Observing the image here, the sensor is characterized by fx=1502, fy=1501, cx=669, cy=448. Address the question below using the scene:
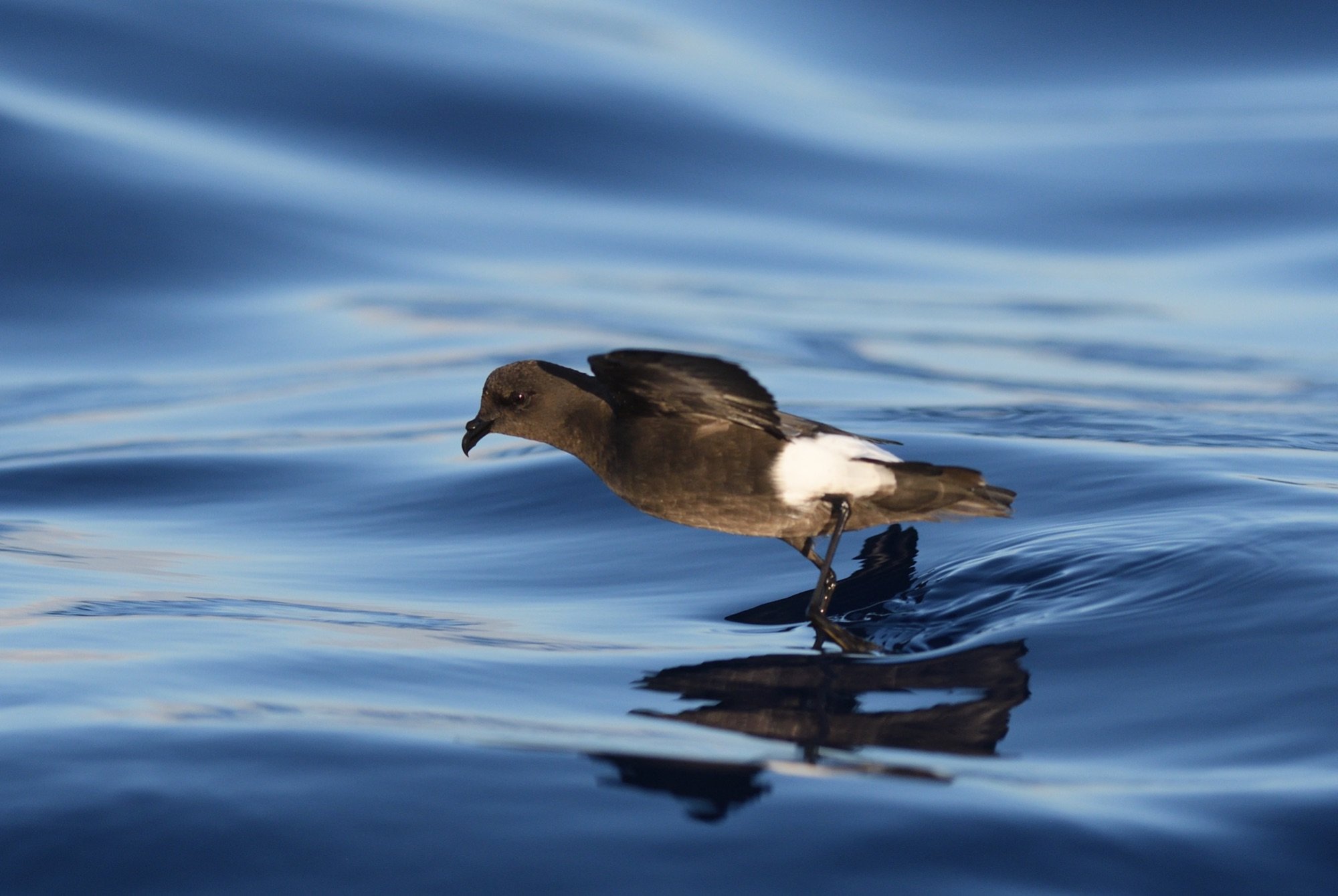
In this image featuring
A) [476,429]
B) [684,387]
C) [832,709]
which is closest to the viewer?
[832,709]

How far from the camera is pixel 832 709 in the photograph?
371 centimetres

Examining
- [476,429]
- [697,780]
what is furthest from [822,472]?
[697,780]

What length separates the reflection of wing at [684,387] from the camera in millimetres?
3949

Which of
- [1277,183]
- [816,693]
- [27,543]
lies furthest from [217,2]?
[816,693]

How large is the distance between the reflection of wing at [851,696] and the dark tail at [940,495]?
0.51 metres

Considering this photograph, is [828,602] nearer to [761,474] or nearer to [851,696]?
[761,474]

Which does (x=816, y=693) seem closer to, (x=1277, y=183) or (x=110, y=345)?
(x=110, y=345)

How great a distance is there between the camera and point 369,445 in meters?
7.91

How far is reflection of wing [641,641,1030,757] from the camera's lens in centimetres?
352

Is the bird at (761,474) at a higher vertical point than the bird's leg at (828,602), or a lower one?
higher

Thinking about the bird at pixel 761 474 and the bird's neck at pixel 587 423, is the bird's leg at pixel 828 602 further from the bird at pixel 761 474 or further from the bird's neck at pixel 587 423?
the bird's neck at pixel 587 423

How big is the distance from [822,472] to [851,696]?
85 cm

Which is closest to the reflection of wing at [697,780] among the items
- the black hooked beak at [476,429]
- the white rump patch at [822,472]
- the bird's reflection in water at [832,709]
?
the bird's reflection in water at [832,709]

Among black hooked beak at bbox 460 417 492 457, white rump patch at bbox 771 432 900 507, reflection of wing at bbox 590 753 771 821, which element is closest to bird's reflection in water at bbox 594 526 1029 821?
reflection of wing at bbox 590 753 771 821
